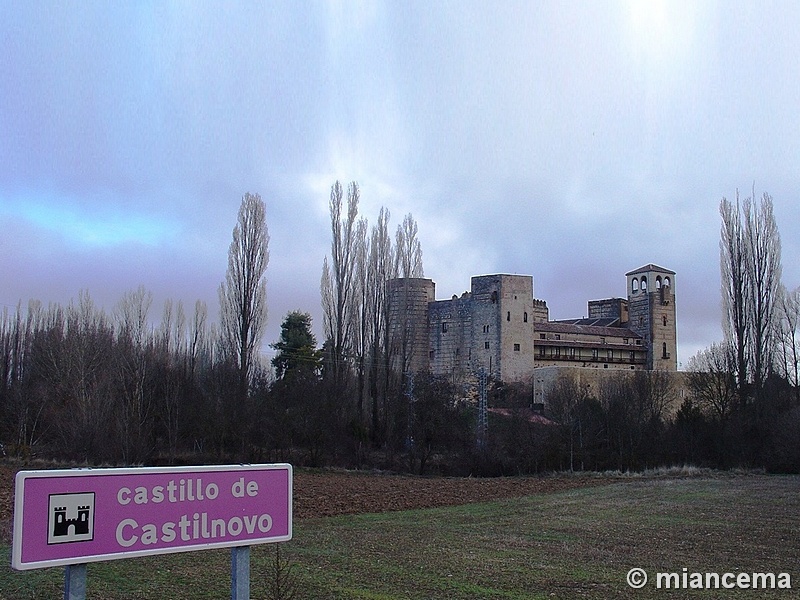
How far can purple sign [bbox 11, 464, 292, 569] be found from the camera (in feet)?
11.9

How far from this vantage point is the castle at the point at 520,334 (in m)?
56.6

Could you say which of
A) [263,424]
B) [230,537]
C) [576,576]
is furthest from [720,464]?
[230,537]

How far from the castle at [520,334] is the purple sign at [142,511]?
150 feet

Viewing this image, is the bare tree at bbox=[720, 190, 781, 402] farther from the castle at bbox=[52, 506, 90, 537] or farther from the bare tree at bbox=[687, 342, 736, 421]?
the castle at bbox=[52, 506, 90, 537]

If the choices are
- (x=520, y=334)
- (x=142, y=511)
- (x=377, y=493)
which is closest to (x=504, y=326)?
(x=520, y=334)

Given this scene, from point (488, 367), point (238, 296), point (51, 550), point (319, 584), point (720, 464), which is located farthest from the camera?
point (488, 367)

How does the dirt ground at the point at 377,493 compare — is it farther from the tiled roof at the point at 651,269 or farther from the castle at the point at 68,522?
the tiled roof at the point at 651,269

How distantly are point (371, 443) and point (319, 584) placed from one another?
3179 centimetres

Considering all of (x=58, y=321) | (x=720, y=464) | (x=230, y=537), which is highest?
(x=58, y=321)

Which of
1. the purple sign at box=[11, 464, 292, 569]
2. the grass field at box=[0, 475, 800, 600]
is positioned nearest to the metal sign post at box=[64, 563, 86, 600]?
the purple sign at box=[11, 464, 292, 569]

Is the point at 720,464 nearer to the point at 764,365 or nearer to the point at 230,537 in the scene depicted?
the point at 764,365

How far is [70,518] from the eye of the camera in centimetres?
375

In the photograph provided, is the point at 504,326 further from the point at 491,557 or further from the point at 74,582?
the point at 74,582

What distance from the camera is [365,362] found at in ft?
141
